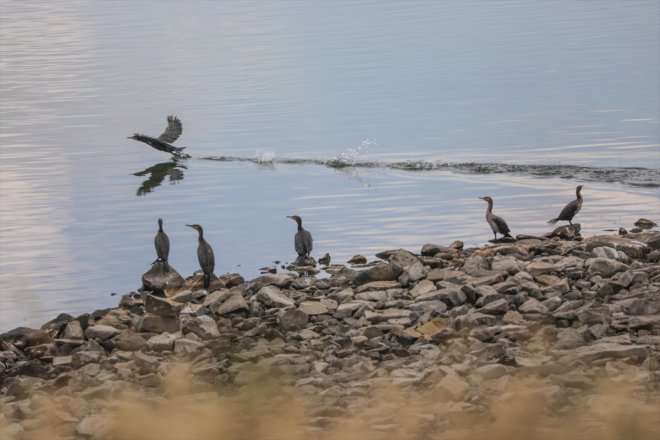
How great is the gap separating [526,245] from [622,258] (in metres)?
2.04

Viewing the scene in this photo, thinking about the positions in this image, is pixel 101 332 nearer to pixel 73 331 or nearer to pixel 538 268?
pixel 73 331

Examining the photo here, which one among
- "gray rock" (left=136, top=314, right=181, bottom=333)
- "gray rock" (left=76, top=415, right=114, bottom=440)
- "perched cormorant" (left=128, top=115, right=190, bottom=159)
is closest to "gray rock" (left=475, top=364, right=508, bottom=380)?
"gray rock" (left=76, top=415, right=114, bottom=440)

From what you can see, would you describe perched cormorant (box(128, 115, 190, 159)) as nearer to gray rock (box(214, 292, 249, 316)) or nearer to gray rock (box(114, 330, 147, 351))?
gray rock (box(214, 292, 249, 316))

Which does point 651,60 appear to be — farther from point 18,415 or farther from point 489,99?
point 18,415

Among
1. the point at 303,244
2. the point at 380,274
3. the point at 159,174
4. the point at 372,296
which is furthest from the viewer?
the point at 159,174

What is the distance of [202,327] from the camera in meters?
11.9

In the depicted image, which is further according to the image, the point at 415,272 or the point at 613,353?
the point at 415,272

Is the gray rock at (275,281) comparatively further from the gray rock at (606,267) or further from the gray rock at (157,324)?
the gray rock at (606,267)

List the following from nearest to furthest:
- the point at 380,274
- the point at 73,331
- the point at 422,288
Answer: the point at 73,331 → the point at 422,288 → the point at 380,274

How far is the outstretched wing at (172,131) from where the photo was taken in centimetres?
2983

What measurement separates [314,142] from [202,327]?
1669cm

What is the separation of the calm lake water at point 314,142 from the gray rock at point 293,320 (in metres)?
2.21

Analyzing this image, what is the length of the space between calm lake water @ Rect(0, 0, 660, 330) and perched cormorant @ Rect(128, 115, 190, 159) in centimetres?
39

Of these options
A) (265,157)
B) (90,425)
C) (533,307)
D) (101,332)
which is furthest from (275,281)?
(265,157)
